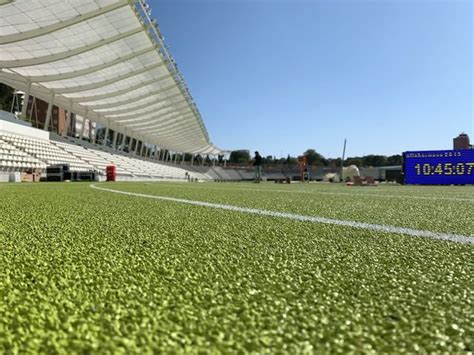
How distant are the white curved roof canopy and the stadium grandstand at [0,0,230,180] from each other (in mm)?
47

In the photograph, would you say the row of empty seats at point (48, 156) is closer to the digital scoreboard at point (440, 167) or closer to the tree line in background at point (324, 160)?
the digital scoreboard at point (440, 167)

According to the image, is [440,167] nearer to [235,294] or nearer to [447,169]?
[447,169]

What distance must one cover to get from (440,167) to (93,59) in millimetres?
23722

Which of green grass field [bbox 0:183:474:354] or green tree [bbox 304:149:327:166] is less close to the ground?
green tree [bbox 304:149:327:166]

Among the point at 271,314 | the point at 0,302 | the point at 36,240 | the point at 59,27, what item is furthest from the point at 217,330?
the point at 59,27

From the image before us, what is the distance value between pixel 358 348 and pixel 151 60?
28.2 meters

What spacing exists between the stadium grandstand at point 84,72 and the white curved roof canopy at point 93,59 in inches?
1.8

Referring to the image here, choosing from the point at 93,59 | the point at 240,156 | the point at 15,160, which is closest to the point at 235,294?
the point at 15,160

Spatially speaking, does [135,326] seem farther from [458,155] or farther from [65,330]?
[458,155]

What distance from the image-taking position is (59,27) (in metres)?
18.6

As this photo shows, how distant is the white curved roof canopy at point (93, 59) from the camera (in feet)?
59.6

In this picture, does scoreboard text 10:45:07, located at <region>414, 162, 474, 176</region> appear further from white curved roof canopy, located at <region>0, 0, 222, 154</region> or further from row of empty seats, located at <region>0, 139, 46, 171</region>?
row of empty seats, located at <region>0, 139, 46, 171</region>

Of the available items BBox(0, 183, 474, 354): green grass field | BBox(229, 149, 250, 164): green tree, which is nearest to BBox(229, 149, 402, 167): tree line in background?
BBox(229, 149, 250, 164): green tree

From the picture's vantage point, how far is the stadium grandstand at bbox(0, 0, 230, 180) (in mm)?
18422
